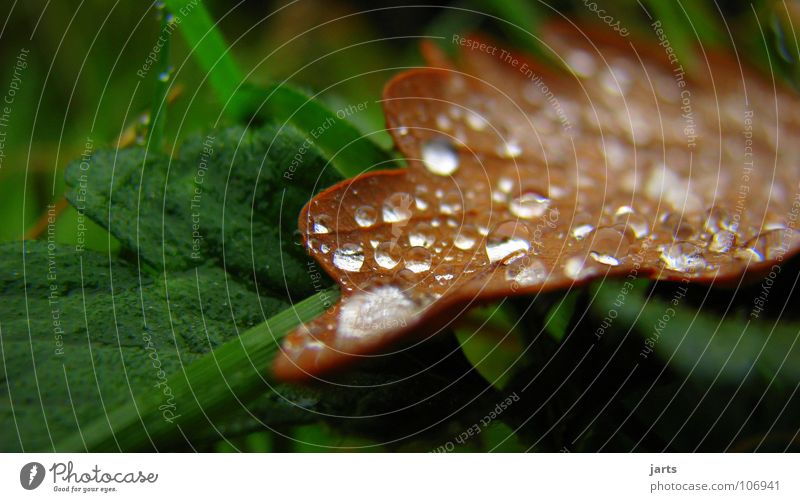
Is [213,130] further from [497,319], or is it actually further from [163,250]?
[497,319]

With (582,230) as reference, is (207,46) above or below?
above

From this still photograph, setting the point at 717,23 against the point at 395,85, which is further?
the point at 717,23

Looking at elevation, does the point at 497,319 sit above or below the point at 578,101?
below

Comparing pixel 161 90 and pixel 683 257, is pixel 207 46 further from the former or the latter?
pixel 683 257

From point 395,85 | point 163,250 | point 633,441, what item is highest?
point 395,85

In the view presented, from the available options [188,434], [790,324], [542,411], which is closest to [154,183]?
[188,434]
